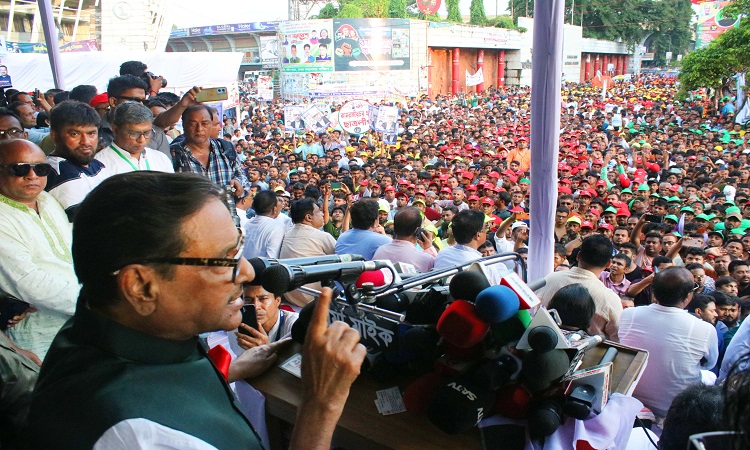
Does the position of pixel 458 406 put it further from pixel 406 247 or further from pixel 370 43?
pixel 370 43

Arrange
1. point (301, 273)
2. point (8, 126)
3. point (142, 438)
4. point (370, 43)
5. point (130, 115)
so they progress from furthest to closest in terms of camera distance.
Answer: point (370, 43) → point (8, 126) → point (130, 115) → point (301, 273) → point (142, 438)

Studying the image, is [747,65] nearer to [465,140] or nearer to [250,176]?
[465,140]

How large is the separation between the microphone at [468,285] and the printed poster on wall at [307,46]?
2833 centimetres

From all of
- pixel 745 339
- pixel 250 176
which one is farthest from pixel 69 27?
pixel 745 339

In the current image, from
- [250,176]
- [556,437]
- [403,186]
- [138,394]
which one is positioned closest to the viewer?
[138,394]

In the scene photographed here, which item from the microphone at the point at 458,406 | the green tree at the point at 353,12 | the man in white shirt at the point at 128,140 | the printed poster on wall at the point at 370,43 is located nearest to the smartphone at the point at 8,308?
the man in white shirt at the point at 128,140

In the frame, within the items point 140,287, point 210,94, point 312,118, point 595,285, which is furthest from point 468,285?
point 312,118

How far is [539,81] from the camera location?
2.92m

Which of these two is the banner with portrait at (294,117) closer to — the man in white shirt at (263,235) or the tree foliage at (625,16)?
the man in white shirt at (263,235)

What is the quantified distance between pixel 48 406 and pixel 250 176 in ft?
26.5

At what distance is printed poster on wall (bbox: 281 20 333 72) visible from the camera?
28484mm

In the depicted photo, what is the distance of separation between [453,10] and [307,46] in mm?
14849

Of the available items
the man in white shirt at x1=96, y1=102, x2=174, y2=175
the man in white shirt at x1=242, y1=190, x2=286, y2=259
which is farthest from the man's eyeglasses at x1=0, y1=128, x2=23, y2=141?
the man in white shirt at x1=242, y1=190, x2=286, y2=259

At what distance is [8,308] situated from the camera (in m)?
2.23
